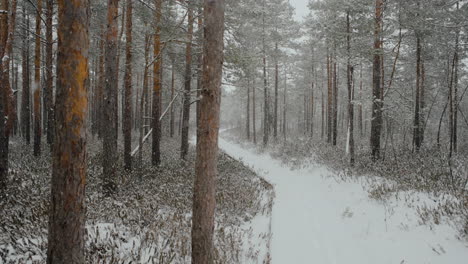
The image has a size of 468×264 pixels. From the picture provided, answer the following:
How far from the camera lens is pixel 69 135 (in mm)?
2396

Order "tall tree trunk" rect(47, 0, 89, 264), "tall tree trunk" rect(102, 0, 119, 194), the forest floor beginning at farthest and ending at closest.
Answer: "tall tree trunk" rect(102, 0, 119, 194) < the forest floor < "tall tree trunk" rect(47, 0, 89, 264)

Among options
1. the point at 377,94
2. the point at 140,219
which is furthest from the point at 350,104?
the point at 140,219

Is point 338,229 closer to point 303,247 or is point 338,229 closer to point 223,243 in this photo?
point 303,247

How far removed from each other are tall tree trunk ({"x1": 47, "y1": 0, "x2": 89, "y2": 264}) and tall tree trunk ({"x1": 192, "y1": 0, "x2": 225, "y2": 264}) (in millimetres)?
1316

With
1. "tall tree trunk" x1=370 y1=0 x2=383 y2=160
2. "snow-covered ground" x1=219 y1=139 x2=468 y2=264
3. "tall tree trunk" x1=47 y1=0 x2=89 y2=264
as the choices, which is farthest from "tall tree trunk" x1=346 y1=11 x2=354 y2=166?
"tall tree trunk" x1=47 y1=0 x2=89 y2=264

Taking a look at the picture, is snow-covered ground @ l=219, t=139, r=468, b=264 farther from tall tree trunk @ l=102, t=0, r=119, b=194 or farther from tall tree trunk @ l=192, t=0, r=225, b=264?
tall tree trunk @ l=102, t=0, r=119, b=194

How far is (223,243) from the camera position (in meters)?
4.98

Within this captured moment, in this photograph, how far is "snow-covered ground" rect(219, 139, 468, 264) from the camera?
5.02 metres

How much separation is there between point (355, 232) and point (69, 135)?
6631 mm

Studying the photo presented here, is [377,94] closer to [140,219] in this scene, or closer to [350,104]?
[350,104]

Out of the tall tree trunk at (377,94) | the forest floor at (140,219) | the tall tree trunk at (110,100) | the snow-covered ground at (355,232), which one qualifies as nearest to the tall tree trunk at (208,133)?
the forest floor at (140,219)

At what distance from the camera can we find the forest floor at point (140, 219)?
4043mm

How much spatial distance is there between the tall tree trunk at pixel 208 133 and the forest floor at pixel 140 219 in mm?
959

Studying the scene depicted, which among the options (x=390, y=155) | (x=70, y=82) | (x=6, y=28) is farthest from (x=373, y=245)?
(x=6, y=28)
